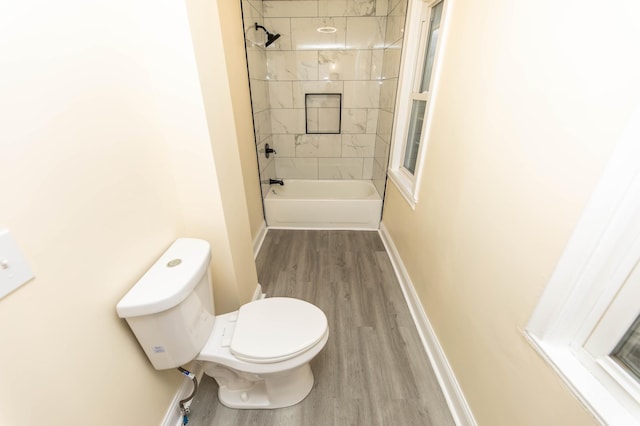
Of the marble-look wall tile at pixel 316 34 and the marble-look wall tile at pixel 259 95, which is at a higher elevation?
the marble-look wall tile at pixel 316 34

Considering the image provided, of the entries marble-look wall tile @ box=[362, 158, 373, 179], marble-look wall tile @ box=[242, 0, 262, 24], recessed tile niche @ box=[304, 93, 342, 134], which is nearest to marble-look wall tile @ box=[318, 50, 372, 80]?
recessed tile niche @ box=[304, 93, 342, 134]

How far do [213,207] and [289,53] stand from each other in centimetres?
233

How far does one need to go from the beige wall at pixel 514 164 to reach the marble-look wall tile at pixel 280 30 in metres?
1.93

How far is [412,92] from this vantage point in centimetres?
205

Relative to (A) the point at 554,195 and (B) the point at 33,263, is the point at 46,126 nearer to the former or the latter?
(B) the point at 33,263

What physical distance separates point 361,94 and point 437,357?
2592mm

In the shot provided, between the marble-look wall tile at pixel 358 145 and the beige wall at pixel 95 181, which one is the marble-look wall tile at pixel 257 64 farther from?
the beige wall at pixel 95 181

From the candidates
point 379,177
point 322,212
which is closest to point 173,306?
point 322,212

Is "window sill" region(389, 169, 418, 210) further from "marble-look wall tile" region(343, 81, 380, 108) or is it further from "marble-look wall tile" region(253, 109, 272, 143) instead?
"marble-look wall tile" region(253, 109, 272, 143)

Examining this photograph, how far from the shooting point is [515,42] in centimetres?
90

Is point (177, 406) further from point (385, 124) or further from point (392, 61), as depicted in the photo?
point (392, 61)

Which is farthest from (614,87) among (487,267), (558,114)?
(487,267)

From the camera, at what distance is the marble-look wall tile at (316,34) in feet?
8.81

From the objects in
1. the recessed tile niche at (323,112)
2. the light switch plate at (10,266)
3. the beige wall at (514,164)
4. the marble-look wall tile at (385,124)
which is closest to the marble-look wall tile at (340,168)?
the recessed tile niche at (323,112)
